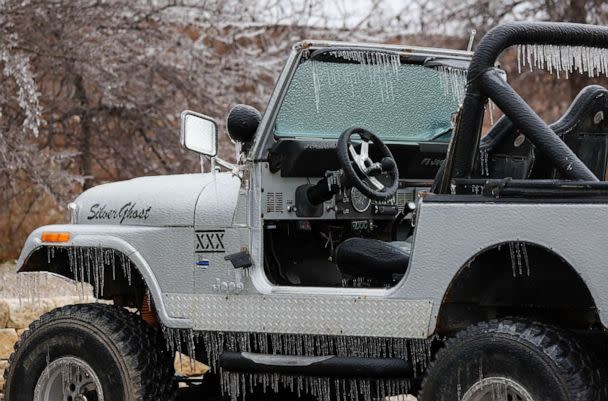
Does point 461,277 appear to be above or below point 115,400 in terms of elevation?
above

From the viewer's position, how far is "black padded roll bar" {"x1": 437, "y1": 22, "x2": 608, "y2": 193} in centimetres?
473

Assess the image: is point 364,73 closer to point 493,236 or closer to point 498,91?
point 498,91

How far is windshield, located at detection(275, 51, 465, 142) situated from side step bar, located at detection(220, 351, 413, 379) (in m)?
1.05

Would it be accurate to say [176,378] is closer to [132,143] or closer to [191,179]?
[191,179]

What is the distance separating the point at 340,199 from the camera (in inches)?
232

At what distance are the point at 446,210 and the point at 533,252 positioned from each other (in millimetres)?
361

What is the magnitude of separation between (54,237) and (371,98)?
67.6 inches

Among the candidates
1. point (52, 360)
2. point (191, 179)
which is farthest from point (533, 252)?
point (52, 360)

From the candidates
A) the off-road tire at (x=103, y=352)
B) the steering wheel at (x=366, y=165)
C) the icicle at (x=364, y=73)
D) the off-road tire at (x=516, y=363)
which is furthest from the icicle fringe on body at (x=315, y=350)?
the icicle at (x=364, y=73)

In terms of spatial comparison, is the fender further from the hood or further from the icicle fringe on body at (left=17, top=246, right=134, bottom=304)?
the icicle fringe on body at (left=17, top=246, right=134, bottom=304)

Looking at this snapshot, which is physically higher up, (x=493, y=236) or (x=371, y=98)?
(x=371, y=98)

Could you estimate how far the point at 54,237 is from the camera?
619cm

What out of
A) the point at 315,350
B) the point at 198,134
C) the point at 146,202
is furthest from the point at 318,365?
the point at 146,202

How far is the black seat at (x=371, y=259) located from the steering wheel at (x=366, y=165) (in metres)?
0.23
